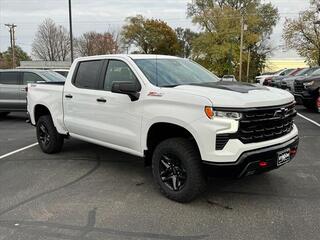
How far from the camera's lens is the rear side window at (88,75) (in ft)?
20.7

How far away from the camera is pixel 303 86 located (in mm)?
13844

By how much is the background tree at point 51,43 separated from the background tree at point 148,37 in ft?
37.6

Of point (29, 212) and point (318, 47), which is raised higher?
point (318, 47)

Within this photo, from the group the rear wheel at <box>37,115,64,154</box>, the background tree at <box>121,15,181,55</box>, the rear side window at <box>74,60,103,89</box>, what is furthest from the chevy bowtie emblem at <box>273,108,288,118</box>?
the background tree at <box>121,15,181,55</box>

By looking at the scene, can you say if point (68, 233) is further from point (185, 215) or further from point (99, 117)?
point (99, 117)

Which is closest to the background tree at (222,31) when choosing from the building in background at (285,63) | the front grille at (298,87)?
the building in background at (285,63)

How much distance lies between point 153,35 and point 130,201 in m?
73.4

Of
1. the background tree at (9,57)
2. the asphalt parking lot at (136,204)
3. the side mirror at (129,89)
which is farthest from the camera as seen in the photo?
the background tree at (9,57)

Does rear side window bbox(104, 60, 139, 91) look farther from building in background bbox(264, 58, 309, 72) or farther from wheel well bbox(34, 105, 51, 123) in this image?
building in background bbox(264, 58, 309, 72)

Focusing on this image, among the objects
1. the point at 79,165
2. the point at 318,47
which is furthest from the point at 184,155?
the point at 318,47

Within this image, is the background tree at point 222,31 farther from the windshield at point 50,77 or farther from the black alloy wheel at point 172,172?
the black alloy wheel at point 172,172

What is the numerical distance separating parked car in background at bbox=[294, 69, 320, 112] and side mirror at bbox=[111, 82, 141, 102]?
9413 millimetres

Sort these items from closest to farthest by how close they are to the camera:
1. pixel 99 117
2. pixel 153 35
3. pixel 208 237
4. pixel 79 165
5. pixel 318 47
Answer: pixel 208 237, pixel 99 117, pixel 79 165, pixel 318 47, pixel 153 35

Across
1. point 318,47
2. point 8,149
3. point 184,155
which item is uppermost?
point 318,47
